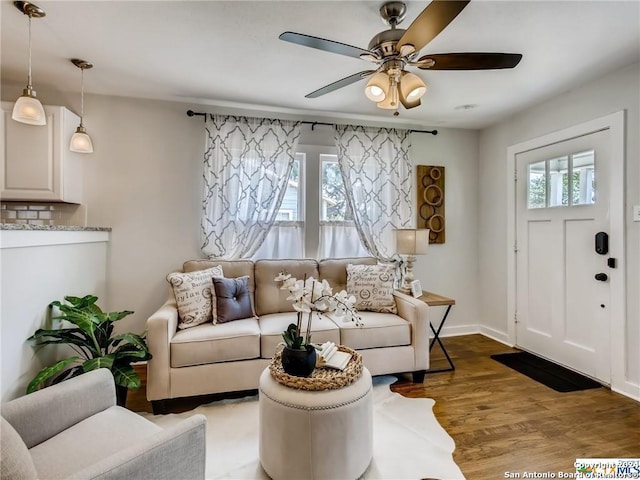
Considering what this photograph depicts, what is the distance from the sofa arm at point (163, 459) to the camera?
0.99 metres

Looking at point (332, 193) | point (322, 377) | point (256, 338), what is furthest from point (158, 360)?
point (332, 193)

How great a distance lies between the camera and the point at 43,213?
2943mm

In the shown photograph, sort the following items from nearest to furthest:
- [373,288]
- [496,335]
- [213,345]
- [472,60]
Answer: [472,60] → [213,345] → [373,288] → [496,335]

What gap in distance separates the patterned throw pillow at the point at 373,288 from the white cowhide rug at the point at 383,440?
0.72 metres

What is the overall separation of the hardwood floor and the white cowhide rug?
0.10 meters

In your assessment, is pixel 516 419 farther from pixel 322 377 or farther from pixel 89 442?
pixel 89 442

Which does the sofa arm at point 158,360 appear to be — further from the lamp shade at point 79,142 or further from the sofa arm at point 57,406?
the lamp shade at point 79,142

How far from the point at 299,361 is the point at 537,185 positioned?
3.04 m

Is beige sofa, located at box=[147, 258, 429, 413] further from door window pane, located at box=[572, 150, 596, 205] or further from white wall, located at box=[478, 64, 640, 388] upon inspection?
door window pane, located at box=[572, 150, 596, 205]

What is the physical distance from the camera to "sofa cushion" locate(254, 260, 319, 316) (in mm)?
3061

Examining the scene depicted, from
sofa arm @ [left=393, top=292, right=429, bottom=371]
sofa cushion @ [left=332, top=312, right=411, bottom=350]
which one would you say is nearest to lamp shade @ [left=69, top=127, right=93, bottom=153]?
sofa cushion @ [left=332, top=312, right=411, bottom=350]

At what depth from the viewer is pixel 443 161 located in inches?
157

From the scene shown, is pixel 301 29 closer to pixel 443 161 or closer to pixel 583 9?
pixel 583 9

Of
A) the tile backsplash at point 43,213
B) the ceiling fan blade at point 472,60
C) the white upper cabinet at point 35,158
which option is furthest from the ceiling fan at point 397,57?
the tile backsplash at point 43,213
